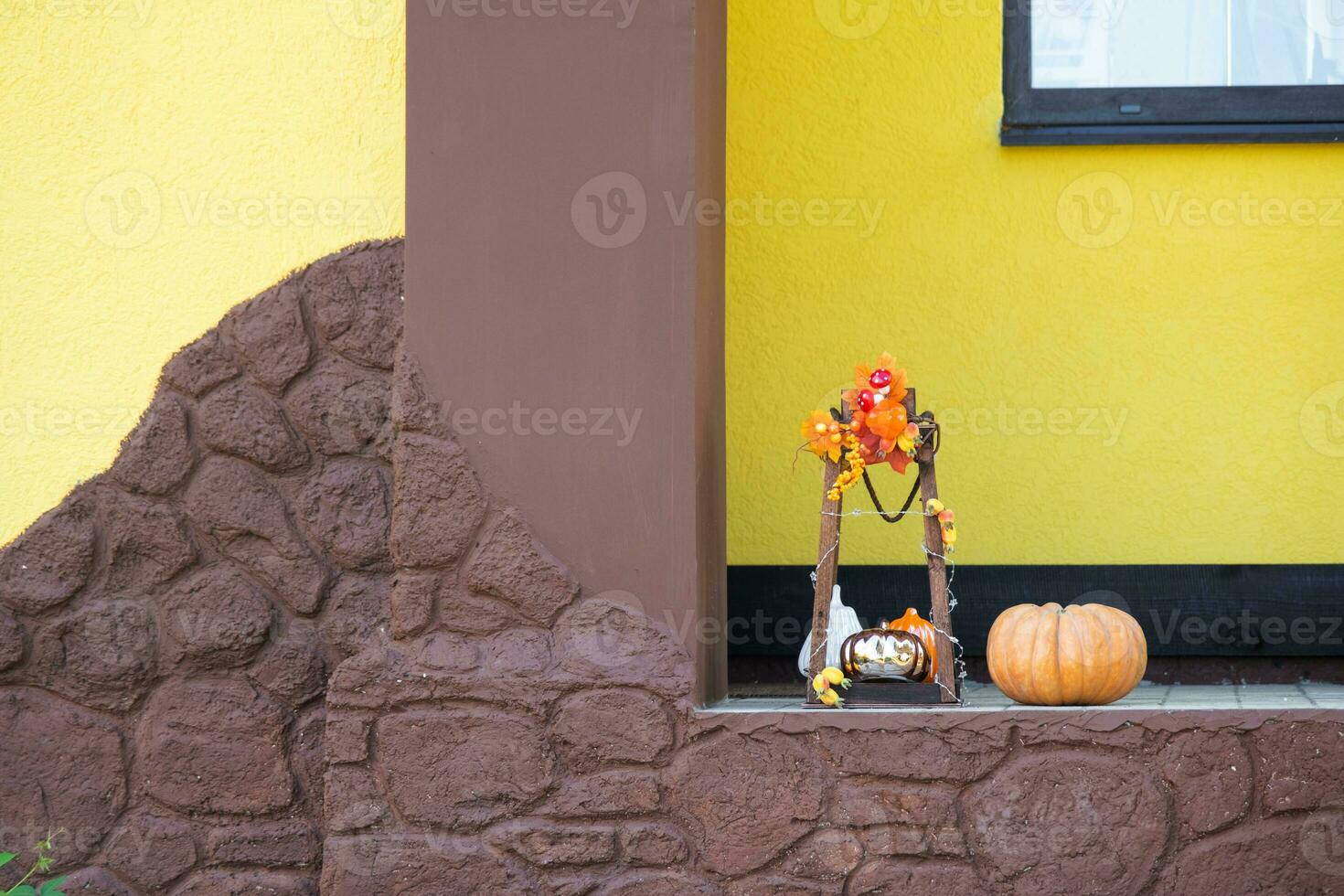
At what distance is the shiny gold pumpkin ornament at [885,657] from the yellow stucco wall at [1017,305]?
84 cm

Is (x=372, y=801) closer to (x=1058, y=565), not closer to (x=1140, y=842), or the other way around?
(x=1140, y=842)

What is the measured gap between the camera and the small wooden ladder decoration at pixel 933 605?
3307 mm

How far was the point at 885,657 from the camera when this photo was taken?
3.35m

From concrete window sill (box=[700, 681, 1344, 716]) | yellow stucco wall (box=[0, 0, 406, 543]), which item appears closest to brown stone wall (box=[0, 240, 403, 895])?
yellow stucco wall (box=[0, 0, 406, 543])

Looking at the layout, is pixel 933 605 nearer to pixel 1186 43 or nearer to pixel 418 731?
pixel 418 731

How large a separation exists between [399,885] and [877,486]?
180cm

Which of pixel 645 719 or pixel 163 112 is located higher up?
pixel 163 112

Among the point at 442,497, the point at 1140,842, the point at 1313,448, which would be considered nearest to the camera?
the point at 1140,842

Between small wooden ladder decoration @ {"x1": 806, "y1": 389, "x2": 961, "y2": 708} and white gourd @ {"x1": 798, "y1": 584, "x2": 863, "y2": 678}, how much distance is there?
47mm

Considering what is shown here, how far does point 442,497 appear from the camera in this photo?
332 centimetres

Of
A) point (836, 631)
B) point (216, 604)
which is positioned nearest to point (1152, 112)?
point (836, 631)

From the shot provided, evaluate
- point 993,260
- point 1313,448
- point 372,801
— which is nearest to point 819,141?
point 993,260

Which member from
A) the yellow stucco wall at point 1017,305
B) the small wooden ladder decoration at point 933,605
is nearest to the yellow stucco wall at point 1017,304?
the yellow stucco wall at point 1017,305

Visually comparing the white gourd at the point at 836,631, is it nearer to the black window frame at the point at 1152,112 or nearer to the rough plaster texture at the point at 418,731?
the rough plaster texture at the point at 418,731
